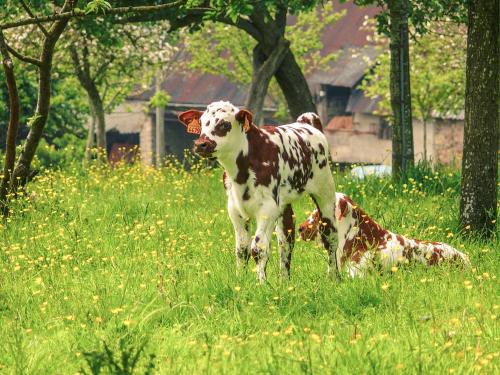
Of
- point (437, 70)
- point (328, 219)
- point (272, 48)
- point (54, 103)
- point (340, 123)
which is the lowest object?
point (328, 219)

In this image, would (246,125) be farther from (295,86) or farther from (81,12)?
(295,86)

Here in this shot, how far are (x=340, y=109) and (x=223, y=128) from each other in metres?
35.1

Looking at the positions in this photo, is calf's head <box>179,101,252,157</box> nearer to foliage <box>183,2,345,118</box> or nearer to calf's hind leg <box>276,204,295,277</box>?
calf's hind leg <box>276,204,295,277</box>

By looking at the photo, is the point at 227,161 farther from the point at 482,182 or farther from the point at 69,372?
the point at 482,182

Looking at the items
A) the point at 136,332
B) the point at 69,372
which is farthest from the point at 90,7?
the point at 69,372

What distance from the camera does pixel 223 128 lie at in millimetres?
8062

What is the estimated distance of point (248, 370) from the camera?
5.96 metres

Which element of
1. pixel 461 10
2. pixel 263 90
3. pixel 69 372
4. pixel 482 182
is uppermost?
pixel 461 10

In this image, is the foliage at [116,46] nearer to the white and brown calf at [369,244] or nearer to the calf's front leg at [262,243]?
the white and brown calf at [369,244]

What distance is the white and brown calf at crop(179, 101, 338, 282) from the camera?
318 inches

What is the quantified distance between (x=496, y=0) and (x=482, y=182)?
2.01m

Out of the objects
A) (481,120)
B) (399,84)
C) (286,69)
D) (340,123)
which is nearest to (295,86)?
(286,69)

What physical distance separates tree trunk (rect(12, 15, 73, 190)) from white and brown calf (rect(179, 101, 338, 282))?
3813 mm

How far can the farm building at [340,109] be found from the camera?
39344 mm
